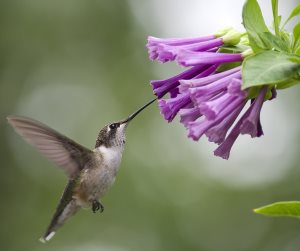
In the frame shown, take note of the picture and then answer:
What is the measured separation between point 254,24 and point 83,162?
309 centimetres

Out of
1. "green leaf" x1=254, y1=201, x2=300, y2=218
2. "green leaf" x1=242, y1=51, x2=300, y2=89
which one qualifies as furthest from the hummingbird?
"green leaf" x1=242, y1=51, x2=300, y2=89

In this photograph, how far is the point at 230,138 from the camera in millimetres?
3617

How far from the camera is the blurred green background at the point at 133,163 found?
17406mm

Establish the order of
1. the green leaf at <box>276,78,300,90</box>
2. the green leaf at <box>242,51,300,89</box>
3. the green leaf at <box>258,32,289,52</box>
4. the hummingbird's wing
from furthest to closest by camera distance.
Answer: the hummingbird's wing → the green leaf at <box>276,78,300,90</box> → the green leaf at <box>258,32,289,52</box> → the green leaf at <box>242,51,300,89</box>

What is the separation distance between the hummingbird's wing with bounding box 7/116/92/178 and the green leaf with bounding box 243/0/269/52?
92.5 inches

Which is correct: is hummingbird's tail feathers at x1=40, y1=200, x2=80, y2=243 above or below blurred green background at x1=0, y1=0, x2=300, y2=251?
above

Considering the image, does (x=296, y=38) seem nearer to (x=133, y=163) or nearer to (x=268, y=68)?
(x=268, y=68)

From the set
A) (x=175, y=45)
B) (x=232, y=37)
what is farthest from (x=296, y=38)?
(x=175, y=45)

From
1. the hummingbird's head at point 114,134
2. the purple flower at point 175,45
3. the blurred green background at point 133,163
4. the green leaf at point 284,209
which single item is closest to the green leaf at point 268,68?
the purple flower at point 175,45

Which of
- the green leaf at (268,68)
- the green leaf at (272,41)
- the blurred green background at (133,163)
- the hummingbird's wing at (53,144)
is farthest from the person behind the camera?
the blurred green background at (133,163)

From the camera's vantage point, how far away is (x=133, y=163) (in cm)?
1800

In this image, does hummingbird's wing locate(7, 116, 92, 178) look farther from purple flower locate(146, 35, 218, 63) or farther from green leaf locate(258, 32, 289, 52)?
green leaf locate(258, 32, 289, 52)

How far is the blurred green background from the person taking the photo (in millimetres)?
17406

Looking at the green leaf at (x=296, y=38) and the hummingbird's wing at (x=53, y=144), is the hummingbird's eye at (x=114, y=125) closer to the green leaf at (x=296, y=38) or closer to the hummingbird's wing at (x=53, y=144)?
the hummingbird's wing at (x=53, y=144)
